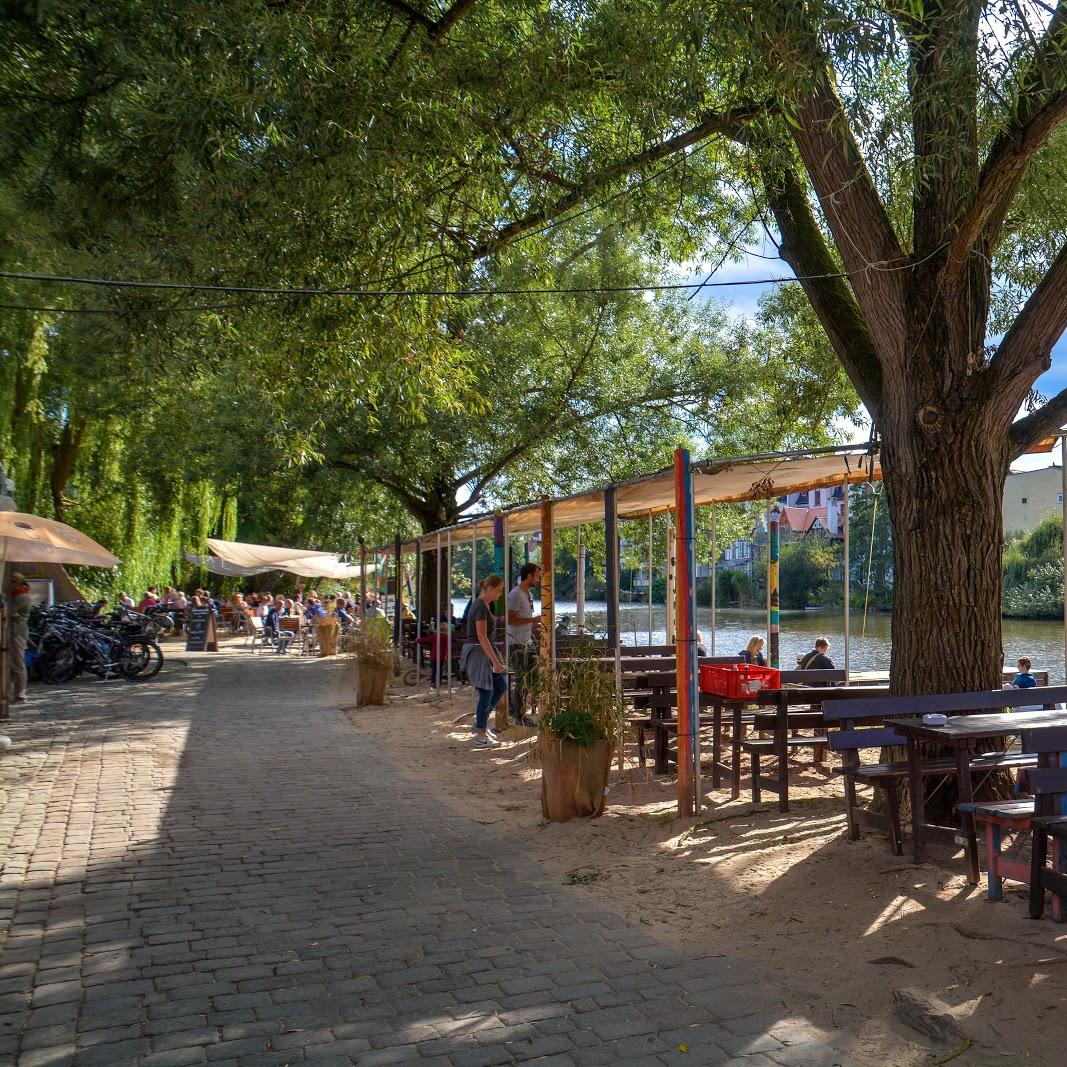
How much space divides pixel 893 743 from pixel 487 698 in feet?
18.1

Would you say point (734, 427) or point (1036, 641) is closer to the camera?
point (734, 427)

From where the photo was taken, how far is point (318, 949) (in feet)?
15.8

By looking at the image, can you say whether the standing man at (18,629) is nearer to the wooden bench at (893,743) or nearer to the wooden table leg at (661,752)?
the wooden table leg at (661,752)

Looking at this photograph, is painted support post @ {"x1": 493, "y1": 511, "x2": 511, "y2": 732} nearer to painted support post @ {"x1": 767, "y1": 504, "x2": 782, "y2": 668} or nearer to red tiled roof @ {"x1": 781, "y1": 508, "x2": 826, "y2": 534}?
painted support post @ {"x1": 767, "y1": 504, "x2": 782, "y2": 668}

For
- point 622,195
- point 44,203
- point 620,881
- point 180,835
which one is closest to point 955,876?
point 620,881

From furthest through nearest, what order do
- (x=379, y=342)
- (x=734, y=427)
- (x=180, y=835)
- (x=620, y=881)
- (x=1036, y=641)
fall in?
1. (x=1036, y=641)
2. (x=734, y=427)
3. (x=379, y=342)
4. (x=180, y=835)
5. (x=620, y=881)

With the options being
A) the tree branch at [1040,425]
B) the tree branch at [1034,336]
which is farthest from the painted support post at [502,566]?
the tree branch at [1034,336]

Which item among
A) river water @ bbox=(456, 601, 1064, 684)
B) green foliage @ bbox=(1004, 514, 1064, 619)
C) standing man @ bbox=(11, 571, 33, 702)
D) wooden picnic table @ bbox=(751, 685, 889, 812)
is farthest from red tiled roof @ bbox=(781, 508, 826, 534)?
green foliage @ bbox=(1004, 514, 1064, 619)

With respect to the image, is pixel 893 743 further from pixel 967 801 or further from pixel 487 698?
pixel 487 698

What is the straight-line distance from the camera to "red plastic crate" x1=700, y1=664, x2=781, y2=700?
25.7 ft

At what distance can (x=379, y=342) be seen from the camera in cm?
988

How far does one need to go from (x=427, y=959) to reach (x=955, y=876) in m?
2.81

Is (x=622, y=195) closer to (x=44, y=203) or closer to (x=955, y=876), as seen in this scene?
(x=44, y=203)

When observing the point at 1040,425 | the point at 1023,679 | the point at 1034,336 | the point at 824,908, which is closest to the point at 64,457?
the point at 1023,679
